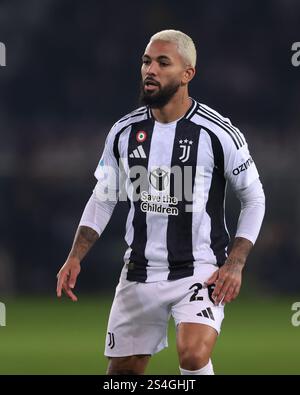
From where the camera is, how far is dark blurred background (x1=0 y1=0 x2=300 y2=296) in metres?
13.1

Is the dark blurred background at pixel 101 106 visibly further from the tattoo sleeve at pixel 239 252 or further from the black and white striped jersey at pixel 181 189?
the tattoo sleeve at pixel 239 252

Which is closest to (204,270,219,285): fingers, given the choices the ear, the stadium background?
the ear

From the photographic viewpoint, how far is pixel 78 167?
13.9m

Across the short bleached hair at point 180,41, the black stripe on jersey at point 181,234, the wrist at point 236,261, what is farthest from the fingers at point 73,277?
the short bleached hair at point 180,41

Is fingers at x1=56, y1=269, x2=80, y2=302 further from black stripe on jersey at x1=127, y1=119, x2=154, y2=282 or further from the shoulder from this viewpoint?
the shoulder

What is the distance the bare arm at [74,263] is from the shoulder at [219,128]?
83 cm

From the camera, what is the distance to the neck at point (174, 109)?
18.3 feet

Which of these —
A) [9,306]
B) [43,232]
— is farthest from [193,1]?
[9,306]

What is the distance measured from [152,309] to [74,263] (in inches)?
18.4

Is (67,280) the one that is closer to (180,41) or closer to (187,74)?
(187,74)

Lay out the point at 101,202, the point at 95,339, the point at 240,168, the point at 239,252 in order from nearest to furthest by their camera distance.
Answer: the point at 239,252 < the point at 240,168 < the point at 101,202 < the point at 95,339

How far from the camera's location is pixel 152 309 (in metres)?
5.44

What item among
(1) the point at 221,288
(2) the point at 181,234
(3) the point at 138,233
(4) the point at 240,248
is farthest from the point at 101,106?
(1) the point at 221,288
